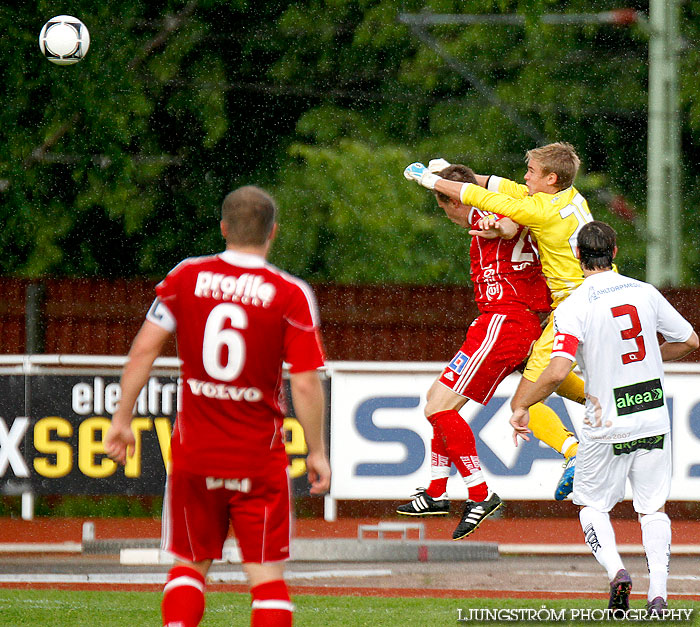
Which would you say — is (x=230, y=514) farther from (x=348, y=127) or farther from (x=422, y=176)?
(x=348, y=127)

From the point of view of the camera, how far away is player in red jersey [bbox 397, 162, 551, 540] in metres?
8.41

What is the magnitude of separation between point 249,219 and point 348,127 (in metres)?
19.1

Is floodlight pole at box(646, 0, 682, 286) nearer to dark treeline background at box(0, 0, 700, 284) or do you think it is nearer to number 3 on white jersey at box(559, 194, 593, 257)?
dark treeline background at box(0, 0, 700, 284)

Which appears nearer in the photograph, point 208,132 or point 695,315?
point 695,315

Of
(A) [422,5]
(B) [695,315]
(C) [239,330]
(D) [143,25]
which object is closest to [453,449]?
(C) [239,330]

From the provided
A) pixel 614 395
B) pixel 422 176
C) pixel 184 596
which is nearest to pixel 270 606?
pixel 184 596

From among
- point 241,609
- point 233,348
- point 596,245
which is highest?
point 596,245

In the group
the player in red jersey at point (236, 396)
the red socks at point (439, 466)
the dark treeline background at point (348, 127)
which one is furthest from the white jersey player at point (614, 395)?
the dark treeline background at point (348, 127)

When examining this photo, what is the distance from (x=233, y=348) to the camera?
5.67m

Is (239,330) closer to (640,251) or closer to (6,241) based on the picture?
(6,241)

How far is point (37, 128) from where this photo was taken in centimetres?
1628

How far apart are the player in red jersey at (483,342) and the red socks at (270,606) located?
108 inches

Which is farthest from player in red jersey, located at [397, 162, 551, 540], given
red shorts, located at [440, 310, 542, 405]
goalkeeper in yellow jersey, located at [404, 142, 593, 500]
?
goalkeeper in yellow jersey, located at [404, 142, 593, 500]

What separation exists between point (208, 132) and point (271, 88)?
1.90 meters
